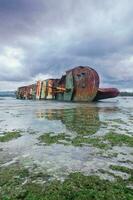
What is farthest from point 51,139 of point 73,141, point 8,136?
point 8,136

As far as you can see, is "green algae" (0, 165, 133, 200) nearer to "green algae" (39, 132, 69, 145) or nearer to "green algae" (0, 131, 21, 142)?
"green algae" (39, 132, 69, 145)

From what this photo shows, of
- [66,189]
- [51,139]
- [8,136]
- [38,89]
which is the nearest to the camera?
[66,189]

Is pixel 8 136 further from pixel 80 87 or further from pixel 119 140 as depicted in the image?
pixel 80 87

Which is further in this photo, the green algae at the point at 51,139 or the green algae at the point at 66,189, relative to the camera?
the green algae at the point at 51,139

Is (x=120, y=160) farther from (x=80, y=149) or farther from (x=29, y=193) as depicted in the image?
(x=29, y=193)

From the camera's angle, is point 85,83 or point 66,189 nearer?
point 66,189

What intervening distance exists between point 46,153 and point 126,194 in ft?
12.4

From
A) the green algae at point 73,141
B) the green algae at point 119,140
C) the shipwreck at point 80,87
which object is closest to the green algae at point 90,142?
the green algae at point 73,141

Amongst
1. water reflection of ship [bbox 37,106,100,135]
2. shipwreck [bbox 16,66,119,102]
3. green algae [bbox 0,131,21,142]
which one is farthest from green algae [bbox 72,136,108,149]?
shipwreck [bbox 16,66,119,102]

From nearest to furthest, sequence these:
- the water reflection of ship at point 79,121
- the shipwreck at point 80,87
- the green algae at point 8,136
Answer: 1. the green algae at point 8,136
2. the water reflection of ship at point 79,121
3. the shipwreck at point 80,87

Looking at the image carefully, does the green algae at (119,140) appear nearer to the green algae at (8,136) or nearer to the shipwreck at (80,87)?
the green algae at (8,136)

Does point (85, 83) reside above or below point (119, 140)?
above

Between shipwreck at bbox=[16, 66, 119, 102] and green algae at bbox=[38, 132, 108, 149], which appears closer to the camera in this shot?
green algae at bbox=[38, 132, 108, 149]

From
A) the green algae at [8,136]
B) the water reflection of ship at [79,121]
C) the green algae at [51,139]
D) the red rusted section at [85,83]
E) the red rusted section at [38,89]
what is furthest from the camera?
the red rusted section at [38,89]
